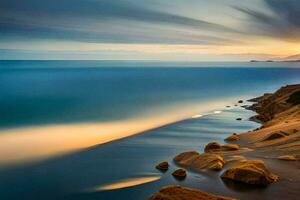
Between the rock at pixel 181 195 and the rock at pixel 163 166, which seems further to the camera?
the rock at pixel 163 166

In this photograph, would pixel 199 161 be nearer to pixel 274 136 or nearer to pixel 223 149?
pixel 223 149

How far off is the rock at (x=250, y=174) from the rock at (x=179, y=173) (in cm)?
324

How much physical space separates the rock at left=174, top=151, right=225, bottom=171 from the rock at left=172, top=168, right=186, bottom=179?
6.15 feet

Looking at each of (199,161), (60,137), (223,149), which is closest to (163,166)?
(199,161)

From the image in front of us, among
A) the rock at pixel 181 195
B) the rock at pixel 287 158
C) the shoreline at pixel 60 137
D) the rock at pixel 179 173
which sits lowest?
the shoreline at pixel 60 137

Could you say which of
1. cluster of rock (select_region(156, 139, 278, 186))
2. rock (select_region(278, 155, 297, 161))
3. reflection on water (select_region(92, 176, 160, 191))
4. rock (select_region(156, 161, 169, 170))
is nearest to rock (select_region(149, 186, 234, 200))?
cluster of rock (select_region(156, 139, 278, 186))

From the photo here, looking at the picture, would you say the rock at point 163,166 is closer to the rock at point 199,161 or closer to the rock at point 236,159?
the rock at point 199,161

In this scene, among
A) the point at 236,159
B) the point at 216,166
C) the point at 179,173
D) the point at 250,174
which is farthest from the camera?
the point at 236,159

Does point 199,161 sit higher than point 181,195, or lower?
lower

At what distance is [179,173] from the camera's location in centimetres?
3350

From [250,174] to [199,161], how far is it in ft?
21.4

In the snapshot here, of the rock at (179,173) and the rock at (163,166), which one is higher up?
the rock at (179,173)

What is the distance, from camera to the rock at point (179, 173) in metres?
33.2

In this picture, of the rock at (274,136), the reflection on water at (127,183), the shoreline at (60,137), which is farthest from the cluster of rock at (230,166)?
the shoreline at (60,137)
